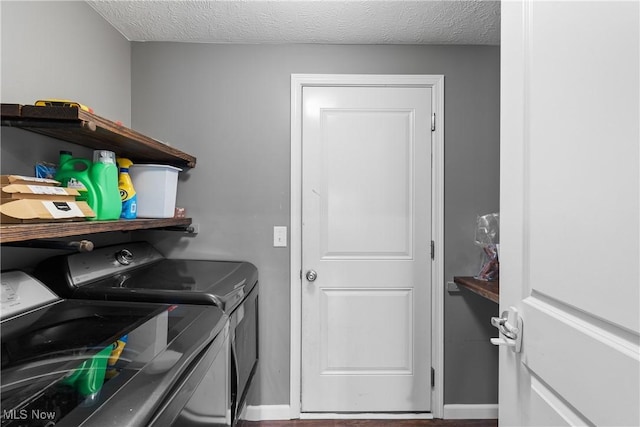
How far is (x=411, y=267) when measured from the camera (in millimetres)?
2025

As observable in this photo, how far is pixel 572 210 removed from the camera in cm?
66

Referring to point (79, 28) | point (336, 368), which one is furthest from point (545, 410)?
point (79, 28)

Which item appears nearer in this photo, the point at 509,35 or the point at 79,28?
the point at 509,35

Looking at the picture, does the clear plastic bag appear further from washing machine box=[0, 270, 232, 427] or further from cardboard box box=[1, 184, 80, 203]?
cardboard box box=[1, 184, 80, 203]

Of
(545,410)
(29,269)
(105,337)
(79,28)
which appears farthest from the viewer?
(79,28)

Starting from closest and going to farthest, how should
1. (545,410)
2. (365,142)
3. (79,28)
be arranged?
(545,410), (79,28), (365,142)

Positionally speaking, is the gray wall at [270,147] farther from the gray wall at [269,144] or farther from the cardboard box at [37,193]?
the cardboard box at [37,193]

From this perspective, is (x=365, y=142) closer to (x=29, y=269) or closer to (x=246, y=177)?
(x=246, y=177)

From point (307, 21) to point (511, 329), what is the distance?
5.63 feet

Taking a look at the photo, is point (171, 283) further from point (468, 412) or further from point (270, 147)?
point (468, 412)

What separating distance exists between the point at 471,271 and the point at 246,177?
150cm

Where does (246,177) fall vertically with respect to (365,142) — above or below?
below

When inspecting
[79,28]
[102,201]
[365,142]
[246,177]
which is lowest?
[102,201]

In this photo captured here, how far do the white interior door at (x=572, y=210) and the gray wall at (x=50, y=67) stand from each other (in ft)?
5.58
